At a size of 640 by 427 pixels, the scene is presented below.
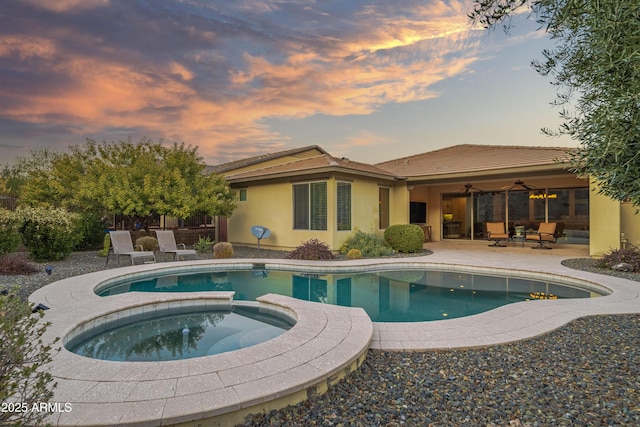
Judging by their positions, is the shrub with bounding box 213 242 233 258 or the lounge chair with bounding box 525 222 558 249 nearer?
the shrub with bounding box 213 242 233 258

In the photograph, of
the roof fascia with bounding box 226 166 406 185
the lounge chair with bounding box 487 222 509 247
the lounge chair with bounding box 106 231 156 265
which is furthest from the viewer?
the lounge chair with bounding box 487 222 509 247

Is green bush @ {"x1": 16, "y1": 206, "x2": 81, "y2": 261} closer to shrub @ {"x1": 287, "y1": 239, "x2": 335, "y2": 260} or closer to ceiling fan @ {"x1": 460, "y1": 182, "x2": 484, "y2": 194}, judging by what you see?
shrub @ {"x1": 287, "y1": 239, "x2": 335, "y2": 260}

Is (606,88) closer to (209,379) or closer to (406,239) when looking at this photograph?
(209,379)

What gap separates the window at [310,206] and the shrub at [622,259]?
807cm

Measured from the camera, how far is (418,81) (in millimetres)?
11992

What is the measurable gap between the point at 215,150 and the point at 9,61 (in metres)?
8.19

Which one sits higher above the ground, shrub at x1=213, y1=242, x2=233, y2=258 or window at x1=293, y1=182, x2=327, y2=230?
window at x1=293, y1=182, x2=327, y2=230

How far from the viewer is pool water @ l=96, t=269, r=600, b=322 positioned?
6363 millimetres

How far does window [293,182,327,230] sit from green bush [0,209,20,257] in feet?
27.3

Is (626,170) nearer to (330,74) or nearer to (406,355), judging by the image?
(406,355)

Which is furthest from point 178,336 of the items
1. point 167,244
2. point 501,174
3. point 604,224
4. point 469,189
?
point 469,189

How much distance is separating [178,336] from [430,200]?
1509cm

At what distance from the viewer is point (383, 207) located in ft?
47.5

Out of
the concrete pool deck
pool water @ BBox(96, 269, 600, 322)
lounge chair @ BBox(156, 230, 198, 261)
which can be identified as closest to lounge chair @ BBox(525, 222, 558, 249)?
pool water @ BBox(96, 269, 600, 322)
